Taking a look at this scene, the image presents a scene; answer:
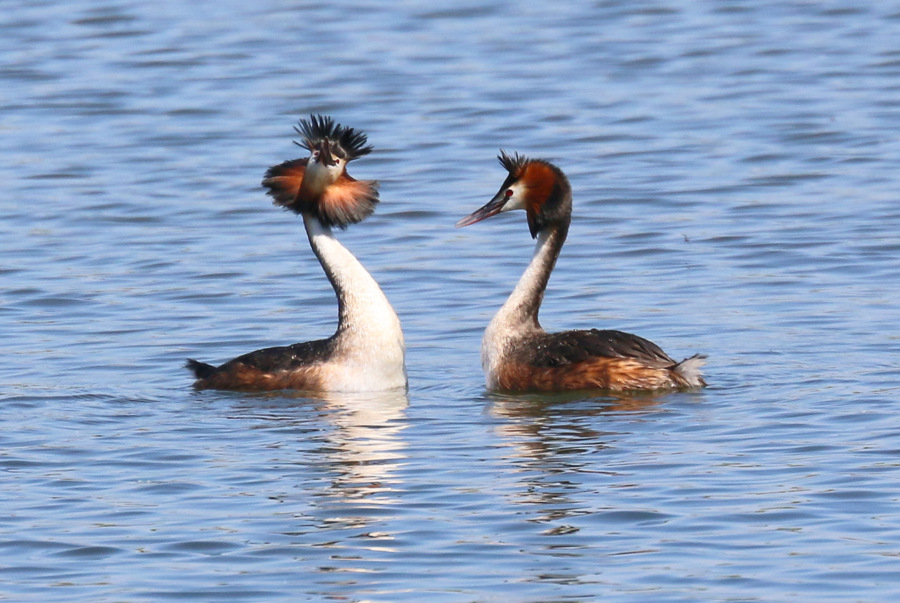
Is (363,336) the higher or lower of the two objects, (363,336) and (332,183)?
the lower

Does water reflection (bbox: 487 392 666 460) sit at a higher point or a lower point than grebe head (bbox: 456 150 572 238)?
lower

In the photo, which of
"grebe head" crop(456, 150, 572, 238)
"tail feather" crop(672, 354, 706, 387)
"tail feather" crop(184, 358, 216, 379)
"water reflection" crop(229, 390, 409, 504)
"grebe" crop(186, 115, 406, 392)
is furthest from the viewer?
"grebe head" crop(456, 150, 572, 238)

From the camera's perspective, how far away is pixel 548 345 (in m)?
11.0

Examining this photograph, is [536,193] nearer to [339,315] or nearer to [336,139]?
[336,139]

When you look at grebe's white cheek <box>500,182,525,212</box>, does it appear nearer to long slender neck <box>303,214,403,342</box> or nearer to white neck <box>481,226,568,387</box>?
white neck <box>481,226,568,387</box>

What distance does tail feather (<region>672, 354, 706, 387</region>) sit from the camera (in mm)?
10538

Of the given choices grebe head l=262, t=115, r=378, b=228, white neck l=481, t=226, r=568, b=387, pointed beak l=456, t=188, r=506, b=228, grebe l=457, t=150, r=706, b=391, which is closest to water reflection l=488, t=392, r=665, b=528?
grebe l=457, t=150, r=706, b=391

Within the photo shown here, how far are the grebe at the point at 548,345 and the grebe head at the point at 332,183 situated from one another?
67 centimetres

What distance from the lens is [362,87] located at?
2202cm

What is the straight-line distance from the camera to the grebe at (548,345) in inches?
419

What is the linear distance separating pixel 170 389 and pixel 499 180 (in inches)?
254

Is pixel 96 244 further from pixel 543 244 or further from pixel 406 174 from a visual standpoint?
pixel 543 244

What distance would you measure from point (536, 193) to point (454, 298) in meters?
2.07

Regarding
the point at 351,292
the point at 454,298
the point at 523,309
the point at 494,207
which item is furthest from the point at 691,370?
the point at 454,298
